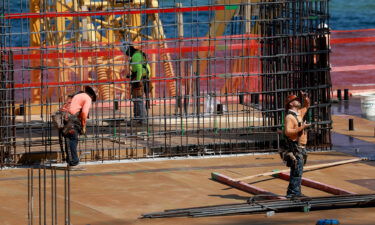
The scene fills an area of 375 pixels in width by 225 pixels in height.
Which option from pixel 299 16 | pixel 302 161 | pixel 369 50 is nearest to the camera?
pixel 302 161

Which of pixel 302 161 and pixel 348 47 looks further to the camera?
pixel 348 47

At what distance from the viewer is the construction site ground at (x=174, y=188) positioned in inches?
579

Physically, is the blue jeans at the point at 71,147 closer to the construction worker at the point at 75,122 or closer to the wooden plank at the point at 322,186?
the construction worker at the point at 75,122

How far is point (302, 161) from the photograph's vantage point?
609 inches

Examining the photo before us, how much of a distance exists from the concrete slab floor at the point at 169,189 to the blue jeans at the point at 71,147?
21cm

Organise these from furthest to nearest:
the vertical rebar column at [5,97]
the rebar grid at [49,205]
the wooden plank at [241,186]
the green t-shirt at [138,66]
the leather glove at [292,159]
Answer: the green t-shirt at [138,66], the vertical rebar column at [5,97], the wooden plank at [241,186], the leather glove at [292,159], the rebar grid at [49,205]

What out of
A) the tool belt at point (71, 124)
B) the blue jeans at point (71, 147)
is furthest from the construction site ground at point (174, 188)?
the tool belt at point (71, 124)

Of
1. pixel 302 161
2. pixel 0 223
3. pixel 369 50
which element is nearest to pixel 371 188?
pixel 302 161

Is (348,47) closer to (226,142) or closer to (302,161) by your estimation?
(226,142)

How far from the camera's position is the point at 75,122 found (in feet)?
59.9

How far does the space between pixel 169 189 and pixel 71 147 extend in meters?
2.35

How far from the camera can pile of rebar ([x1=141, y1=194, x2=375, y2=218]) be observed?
48.5 ft

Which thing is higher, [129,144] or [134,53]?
[134,53]

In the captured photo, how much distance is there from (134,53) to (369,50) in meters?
27.9
